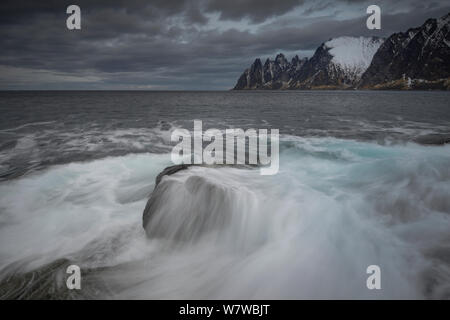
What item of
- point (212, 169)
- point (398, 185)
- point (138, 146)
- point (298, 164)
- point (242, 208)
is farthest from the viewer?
point (138, 146)

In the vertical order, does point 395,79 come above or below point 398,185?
above

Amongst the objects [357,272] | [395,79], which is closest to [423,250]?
[357,272]

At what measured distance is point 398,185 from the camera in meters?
7.61

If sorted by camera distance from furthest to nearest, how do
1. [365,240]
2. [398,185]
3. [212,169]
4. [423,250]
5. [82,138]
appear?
[82,138]
[212,169]
[398,185]
[365,240]
[423,250]

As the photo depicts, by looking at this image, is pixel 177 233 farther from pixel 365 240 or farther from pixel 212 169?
pixel 365 240

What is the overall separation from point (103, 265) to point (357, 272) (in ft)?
16.4
